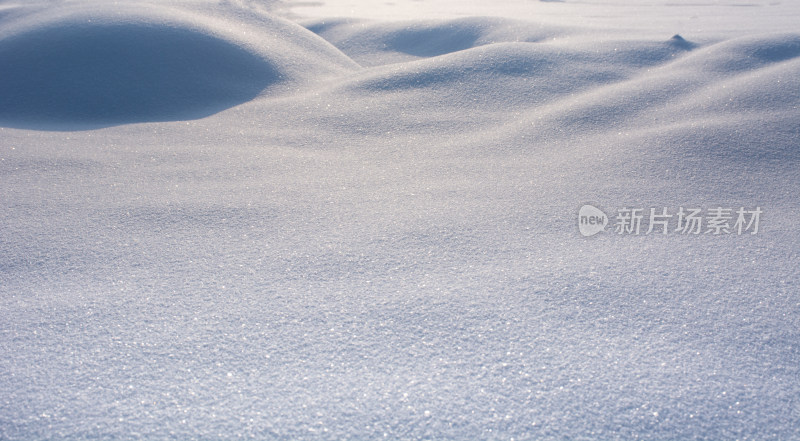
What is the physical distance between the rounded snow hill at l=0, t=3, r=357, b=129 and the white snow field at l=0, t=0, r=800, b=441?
2 cm

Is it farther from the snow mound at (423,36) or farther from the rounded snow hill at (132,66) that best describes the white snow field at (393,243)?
the snow mound at (423,36)

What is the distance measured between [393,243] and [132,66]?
2.87 meters

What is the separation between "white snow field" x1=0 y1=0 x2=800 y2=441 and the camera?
3.99 ft

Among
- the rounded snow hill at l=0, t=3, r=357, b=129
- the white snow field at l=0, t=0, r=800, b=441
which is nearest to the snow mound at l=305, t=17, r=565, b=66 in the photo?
the rounded snow hill at l=0, t=3, r=357, b=129

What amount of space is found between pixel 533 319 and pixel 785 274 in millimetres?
892

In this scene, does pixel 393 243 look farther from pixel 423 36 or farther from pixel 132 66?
pixel 423 36

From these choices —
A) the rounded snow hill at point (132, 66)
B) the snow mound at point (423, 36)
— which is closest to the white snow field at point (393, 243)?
the rounded snow hill at point (132, 66)

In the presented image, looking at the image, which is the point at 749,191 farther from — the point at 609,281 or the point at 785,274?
the point at 609,281

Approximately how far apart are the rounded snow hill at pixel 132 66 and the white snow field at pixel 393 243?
2cm

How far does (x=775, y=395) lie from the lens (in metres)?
1.22

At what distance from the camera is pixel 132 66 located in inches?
145

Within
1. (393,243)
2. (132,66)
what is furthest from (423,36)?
(393,243)

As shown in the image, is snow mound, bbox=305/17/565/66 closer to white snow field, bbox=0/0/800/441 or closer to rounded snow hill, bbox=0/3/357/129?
rounded snow hill, bbox=0/3/357/129

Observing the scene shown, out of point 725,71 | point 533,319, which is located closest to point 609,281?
point 533,319
